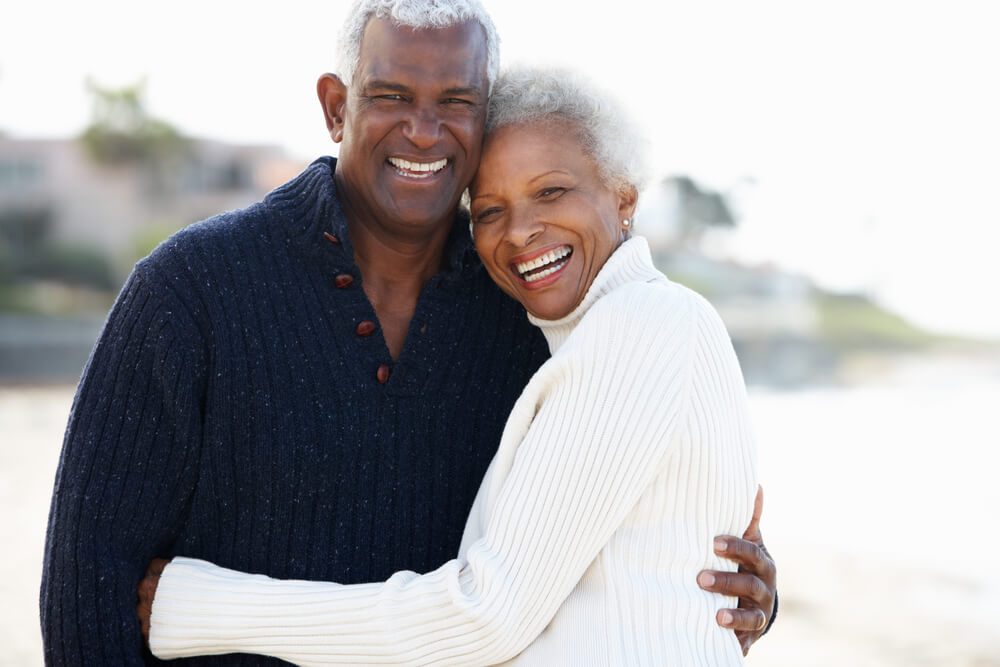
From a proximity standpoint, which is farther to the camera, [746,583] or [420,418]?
[420,418]

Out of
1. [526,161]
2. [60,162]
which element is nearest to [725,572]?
[526,161]

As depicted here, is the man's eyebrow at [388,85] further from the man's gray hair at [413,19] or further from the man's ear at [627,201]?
the man's ear at [627,201]

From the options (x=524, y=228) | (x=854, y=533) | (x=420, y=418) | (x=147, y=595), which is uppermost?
(x=854, y=533)

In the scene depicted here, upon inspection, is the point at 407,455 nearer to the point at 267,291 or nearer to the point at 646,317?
the point at 267,291

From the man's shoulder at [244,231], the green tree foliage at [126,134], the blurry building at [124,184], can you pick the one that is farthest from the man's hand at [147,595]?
the green tree foliage at [126,134]

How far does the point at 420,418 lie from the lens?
2.34 metres

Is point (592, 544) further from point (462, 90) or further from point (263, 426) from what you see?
point (462, 90)

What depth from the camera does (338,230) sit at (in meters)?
2.30

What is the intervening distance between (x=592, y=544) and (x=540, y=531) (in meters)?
0.10

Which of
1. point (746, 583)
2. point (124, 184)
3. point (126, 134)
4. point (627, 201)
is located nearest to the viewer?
point (746, 583)

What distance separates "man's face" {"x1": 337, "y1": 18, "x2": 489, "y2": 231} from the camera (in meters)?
2.26

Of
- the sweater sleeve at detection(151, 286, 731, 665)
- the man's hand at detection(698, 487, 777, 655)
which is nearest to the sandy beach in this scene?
the man's hand at detection(698, 487, 777, 655)

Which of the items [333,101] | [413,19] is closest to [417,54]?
→ [413,19]

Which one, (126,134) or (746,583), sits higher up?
(126,134)
